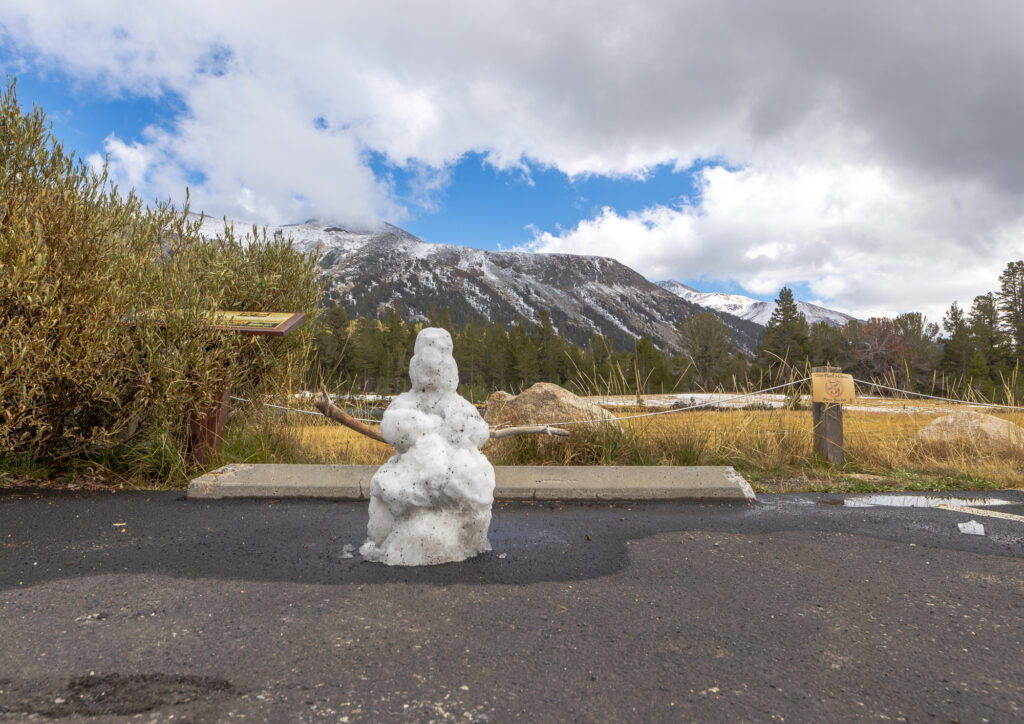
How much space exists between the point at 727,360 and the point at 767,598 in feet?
191

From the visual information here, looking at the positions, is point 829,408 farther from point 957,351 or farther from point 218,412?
point 957,351

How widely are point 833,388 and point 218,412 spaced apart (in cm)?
716

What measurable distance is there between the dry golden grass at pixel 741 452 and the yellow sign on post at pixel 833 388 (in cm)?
69

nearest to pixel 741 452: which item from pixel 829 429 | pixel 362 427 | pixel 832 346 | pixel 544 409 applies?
pixel 829 429

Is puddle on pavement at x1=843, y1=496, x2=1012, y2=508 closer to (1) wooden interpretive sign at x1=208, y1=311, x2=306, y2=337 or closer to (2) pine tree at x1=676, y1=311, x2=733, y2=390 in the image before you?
(1) wooden interpretive sign at x1=208, y1=311, x2=306, y2=337

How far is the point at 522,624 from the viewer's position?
293cm

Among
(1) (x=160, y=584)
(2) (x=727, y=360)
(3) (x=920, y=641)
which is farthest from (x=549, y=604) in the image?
(2) (x=727, y=360)

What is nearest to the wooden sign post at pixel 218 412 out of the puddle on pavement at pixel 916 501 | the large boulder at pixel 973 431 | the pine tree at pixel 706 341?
the puddle on pavement at pixel 916 501

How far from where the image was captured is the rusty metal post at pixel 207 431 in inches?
259

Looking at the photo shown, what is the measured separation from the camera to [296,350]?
859 centimetres

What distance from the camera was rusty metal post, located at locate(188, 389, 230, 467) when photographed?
259 inches

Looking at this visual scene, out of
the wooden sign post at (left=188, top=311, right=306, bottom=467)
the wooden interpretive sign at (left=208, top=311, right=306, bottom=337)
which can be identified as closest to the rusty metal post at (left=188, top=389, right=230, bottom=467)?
the wooden sign post at (left=188, top=311, right=306, bottom=467)

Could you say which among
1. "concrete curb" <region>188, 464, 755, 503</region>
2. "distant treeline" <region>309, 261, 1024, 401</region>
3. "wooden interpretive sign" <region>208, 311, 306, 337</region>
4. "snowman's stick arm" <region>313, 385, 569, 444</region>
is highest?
"distant treeline" <region>309, 261, 1024, 401</region>

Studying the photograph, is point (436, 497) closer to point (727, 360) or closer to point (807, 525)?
point (807, 525)
